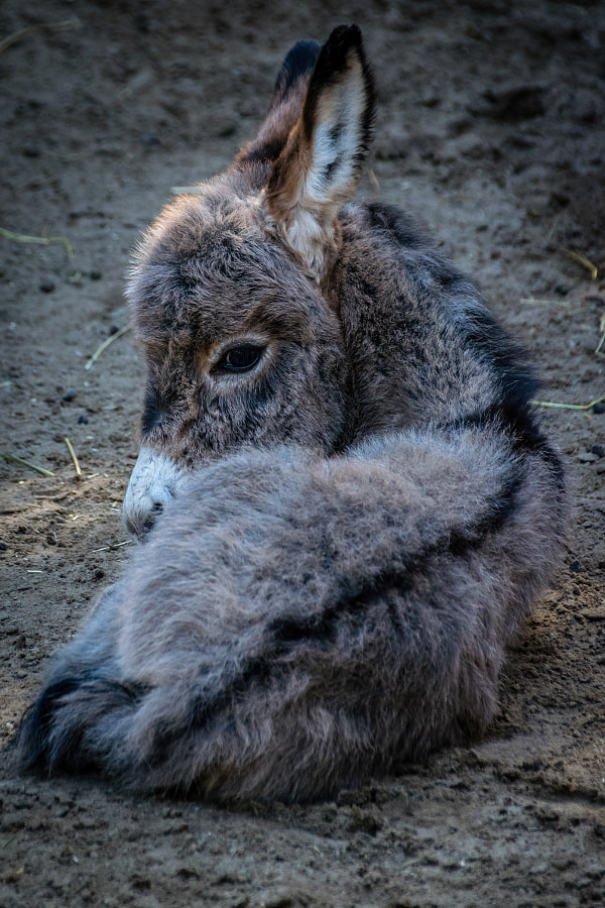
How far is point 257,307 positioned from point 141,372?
233cm

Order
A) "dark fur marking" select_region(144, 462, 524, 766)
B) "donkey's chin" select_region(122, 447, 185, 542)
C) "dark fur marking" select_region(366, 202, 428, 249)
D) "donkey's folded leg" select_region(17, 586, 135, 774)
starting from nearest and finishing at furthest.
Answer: "dark fur marking" select_region(144, 462, 524, 766) → "donkey's folded leg" select_region(17, 586, 135, 774) → "donkey's chin" select_region(122, 447, 185, 542) → "dark fur marking" select_region(366, 202, 428, 249)

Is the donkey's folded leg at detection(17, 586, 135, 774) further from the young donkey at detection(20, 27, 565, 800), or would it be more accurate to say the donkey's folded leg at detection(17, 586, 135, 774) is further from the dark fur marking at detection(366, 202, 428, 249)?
the dark fur marking at detection(366, 202, 428, 249)

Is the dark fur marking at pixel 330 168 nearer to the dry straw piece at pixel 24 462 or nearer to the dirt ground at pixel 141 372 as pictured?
the dirt ground at pixel 141 372

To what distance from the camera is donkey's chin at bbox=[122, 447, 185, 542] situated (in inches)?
146

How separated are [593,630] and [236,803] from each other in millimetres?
1755

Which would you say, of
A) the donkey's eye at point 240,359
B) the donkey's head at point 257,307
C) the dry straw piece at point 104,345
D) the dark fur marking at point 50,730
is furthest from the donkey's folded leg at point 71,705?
the dry straw piece at point 104,345

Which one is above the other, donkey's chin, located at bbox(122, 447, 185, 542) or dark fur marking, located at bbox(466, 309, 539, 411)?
dark fur marking, located at bbox(466, 309, 539, 411)

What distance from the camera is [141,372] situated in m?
6.09

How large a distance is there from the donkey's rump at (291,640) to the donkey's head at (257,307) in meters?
0.59

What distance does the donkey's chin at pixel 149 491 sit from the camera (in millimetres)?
3703

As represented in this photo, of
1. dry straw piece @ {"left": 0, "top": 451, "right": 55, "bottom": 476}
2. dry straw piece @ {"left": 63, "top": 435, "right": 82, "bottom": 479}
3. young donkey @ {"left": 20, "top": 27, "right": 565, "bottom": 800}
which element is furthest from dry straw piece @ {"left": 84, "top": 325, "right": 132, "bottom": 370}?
young donkey @ {"left": 20, "top": 27, "right": 565, "bottom": 800}

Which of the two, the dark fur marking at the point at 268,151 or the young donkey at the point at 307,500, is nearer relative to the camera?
the young donkey at the point at 307,500

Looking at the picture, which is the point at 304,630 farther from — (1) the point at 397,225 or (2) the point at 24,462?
(2) the point at 24,462

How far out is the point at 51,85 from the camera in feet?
27.2
